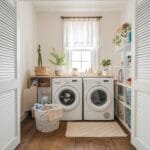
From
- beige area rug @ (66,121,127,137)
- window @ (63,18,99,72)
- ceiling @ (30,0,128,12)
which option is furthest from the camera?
window @ (63,18,99,72)

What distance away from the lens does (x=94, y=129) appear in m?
3.14

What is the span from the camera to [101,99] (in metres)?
3.69

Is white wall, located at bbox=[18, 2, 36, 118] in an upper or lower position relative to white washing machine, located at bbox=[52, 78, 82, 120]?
upper

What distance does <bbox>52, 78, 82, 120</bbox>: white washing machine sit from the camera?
365 cm

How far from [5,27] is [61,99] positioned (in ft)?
6.51

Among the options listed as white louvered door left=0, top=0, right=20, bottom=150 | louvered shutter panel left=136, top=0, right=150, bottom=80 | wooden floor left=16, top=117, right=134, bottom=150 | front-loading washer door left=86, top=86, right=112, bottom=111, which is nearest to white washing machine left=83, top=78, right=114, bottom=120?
front-loading washer door left=86, top=86, right=112, bottom=111

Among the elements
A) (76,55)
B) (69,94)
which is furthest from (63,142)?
(76,55)

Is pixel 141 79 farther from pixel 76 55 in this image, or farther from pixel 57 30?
pixel 57 30

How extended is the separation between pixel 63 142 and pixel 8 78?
113cm

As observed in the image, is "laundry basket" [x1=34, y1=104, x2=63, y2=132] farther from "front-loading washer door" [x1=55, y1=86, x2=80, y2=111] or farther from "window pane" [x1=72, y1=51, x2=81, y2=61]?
"window pane" [x1=72, y1=51, x2=81, y2=61]

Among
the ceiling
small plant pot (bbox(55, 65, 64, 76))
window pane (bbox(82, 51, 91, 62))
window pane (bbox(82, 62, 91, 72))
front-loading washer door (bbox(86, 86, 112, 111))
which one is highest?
the ceiling

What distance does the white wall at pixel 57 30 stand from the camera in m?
4.48

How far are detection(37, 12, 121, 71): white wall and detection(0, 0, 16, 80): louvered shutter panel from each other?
225 centimetres

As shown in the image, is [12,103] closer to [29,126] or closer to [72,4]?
[29,126]
